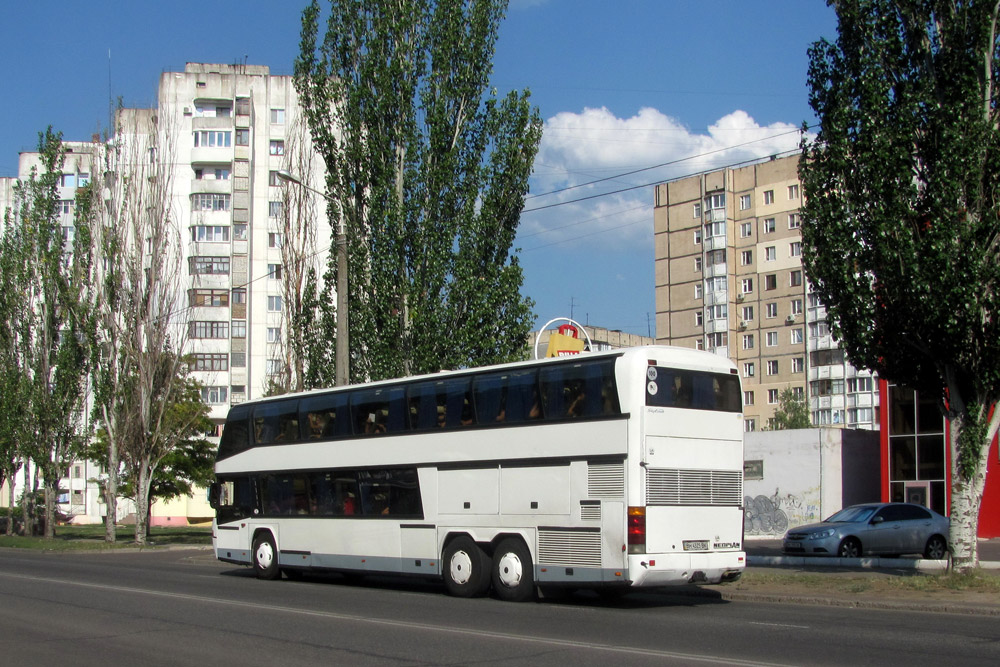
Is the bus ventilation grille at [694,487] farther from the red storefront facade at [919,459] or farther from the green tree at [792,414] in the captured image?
the green tree at [792,414]

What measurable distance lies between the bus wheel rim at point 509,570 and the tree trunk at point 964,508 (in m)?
7.32

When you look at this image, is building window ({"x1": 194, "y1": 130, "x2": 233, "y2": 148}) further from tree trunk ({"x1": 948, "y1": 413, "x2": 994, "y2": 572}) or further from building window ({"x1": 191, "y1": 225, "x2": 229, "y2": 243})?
tree trunk ({"x1": 948, "y1": 413, "x2": 994, "y2": 572})

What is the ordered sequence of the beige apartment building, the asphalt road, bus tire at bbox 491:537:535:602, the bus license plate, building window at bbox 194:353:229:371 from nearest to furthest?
the asphalt road
the bus license plate
bus tire at bbox 491:537:535:602
building window at bbox 194:353:229:371
the beige apartment building

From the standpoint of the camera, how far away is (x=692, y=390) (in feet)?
51.5

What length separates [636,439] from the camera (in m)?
14.9

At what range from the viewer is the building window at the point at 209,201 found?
73.3 meters

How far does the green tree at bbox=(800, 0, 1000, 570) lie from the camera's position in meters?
17.8

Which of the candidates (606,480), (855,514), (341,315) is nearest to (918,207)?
(606,480)

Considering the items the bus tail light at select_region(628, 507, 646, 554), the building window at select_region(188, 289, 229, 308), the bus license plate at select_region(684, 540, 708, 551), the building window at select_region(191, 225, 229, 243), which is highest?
the building window at select_region(191, 225, 229, 243)

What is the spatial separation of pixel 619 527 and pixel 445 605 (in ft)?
9.79

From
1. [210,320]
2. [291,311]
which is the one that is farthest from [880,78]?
[210,320]

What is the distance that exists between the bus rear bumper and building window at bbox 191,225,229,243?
62.0m

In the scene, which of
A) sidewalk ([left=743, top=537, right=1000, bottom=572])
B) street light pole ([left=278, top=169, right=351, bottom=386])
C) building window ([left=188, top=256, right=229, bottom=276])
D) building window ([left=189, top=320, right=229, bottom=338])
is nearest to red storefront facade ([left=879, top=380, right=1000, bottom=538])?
sidewalk ([left=743, top=537, right=1000, bottom=572])

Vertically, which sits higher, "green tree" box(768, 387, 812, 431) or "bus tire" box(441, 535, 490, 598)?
"green tree" box(768, 387, 812, 431)
